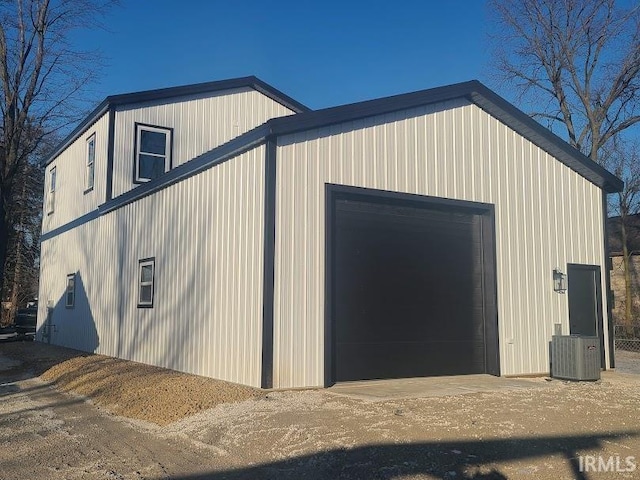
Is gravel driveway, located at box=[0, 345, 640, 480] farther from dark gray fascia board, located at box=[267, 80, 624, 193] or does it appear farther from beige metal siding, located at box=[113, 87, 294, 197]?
beige metal siding, located at box=[113, 87, 294, 197]

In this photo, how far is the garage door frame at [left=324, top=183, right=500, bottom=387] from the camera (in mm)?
9656

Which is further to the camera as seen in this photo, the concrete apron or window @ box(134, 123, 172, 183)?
window @ box(134, 123, 172, 183)

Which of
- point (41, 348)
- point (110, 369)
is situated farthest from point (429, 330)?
point (41, 348)

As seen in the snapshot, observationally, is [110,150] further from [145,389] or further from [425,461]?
[425,461]

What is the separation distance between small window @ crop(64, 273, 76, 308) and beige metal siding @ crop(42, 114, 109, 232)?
1.91 meters

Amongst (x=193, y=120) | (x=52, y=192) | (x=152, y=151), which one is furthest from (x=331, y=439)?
(x=52, y=192)

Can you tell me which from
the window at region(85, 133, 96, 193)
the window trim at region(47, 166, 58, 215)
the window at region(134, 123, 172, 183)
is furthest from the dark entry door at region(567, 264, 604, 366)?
the window trim at region(47, 166, 58, 215)

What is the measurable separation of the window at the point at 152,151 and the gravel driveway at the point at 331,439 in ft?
29.6

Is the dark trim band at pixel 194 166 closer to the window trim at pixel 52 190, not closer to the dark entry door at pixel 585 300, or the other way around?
the window trim at pixel 52 190

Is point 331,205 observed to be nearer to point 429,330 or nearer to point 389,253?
point 389,253

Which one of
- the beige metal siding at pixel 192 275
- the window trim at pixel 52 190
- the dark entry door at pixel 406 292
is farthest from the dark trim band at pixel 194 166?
the window trim at pixel 52 190

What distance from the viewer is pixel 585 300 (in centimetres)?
1334

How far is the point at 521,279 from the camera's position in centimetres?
1229

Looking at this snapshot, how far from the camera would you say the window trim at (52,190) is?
21734 millimetres
